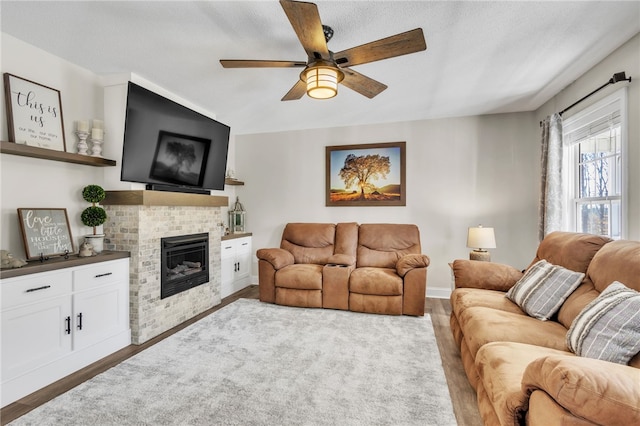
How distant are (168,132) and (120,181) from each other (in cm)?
64

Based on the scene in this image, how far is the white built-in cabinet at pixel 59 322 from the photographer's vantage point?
1967mm

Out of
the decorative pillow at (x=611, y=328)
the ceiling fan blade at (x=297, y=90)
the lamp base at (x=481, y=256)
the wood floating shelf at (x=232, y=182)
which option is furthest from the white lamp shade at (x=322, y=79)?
the wood floating shelf at (x=232, y=182)

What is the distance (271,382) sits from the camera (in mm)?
2111

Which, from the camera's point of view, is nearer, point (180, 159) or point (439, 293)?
point (180, 159)

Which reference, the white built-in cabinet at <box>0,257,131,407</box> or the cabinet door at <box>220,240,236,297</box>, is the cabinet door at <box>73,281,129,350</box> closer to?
the white built-in cabinet at <box>0,257,131,407</box>

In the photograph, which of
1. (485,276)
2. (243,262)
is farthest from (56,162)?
(485,276)

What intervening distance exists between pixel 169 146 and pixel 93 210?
88cm

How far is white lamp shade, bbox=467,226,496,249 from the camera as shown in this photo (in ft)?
11.5

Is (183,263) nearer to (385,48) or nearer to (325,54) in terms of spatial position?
(325,54)

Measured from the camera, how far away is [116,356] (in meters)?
2.55

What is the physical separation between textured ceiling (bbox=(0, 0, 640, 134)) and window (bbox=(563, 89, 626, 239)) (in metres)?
0.46

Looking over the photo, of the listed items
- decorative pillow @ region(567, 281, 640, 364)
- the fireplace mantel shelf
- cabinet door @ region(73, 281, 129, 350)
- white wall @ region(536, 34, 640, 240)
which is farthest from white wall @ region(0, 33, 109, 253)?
white wall @ region(536, 34, 640, 240)

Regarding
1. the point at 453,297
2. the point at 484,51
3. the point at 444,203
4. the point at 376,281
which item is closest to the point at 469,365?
the point at 453,297

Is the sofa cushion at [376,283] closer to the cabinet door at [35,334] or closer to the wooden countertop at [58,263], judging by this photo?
the wooden countertop at [58,263]
